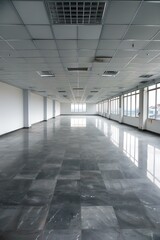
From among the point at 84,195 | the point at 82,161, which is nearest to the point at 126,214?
the point at 84,195

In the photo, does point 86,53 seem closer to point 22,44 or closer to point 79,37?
point 79,37

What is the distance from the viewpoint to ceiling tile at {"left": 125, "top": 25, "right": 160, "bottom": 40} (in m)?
3.52

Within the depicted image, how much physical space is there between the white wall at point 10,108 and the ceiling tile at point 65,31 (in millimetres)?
6660

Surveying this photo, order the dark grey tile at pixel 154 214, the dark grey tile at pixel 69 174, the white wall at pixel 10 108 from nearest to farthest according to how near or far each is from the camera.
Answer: the dark grey tile at pixel 154 214, the dark grey tile at pixel 69 174, the white wall at pixel 10 108

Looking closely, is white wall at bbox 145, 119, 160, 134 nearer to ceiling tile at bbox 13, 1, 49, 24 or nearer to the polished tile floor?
the polished tile floor

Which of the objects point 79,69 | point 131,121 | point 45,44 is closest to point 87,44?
point 45,44

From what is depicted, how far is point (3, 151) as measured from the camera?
19.6 feet

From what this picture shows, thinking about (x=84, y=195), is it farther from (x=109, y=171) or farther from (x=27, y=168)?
(x=27, y=168)

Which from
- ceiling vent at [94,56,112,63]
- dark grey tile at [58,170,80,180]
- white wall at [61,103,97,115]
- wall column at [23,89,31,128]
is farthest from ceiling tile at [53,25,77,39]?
white wall at [61,103,97,115]

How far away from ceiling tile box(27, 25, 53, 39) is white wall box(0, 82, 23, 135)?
6343 mm

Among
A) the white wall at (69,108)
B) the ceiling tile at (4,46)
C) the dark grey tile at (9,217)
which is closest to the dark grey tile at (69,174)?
the dark grey tile at (9,217)

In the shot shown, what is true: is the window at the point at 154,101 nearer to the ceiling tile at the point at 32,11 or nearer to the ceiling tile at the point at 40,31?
the ceiling tile at the point at 40,31

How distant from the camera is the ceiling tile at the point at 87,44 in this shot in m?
4.13

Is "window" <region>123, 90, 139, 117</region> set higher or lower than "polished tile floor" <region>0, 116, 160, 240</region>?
higher
